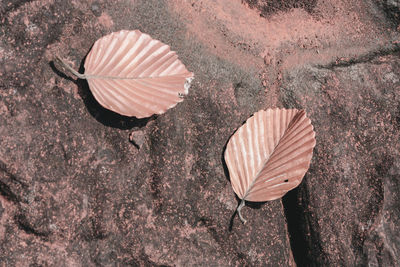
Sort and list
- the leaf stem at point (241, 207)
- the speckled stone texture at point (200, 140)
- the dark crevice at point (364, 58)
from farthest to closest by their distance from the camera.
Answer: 1. the dark crevice at point (364, 58)
2. the leaf stem at point (241, 207)
3. the speckled stone texture at point (200, 140)

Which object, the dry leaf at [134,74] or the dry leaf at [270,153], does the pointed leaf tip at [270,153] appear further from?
the dry leaf at [134,74]

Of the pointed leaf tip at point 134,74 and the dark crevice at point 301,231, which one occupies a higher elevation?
the pointed leaf tip at point 134,74

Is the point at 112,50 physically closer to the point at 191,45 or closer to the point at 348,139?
the point at 191,45

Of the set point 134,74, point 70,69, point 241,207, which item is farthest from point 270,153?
point 70,69

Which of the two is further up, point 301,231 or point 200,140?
point 200,140

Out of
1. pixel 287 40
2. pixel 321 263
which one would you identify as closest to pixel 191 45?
pixel 287 40

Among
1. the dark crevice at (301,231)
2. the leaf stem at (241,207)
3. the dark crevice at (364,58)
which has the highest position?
the dark crevice at (364,58)

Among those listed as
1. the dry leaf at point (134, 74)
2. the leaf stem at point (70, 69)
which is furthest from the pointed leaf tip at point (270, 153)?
the leaf stem at point (70, 69)

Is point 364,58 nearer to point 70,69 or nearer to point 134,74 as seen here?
point 134,74
